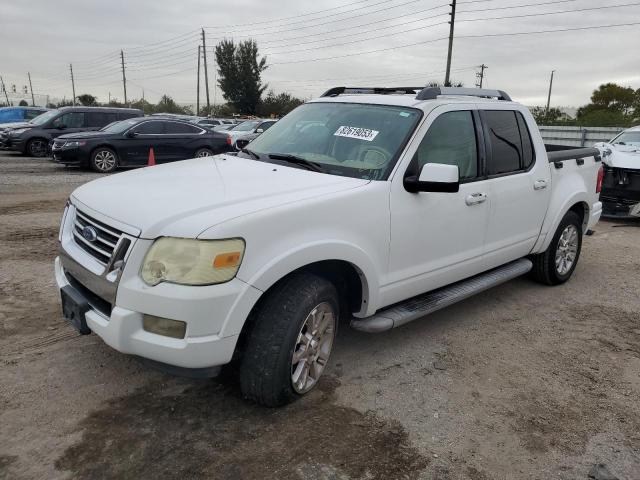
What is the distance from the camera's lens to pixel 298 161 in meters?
3.78

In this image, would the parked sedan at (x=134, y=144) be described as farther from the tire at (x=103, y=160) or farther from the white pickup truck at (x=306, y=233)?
the white pickup truck at (x=306, y=233)

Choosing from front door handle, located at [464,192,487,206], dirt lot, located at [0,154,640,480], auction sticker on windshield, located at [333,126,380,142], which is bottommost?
dirt lot, located at [0,154,640,480]

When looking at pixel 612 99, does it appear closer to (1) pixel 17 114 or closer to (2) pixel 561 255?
(1) pixel 17 114

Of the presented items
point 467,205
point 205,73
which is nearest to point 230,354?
point 467,205

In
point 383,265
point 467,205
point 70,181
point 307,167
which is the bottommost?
point 70,181

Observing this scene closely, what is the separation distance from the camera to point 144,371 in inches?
139

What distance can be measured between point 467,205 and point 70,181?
10.6 metres

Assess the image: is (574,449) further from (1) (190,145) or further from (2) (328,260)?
(1) (190,145)

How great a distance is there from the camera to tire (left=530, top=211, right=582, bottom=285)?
5414mm

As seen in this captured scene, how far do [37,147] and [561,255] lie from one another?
1675cm

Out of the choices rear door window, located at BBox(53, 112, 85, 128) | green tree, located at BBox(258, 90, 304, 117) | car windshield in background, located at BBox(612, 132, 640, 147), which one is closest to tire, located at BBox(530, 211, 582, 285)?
car windshield in background, located at BBox(612, 132, 640, 147)

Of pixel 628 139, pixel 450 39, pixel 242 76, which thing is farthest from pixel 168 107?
pixel 628 139

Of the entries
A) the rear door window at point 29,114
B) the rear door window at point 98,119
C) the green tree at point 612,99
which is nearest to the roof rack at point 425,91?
the rear door window at point 98,119

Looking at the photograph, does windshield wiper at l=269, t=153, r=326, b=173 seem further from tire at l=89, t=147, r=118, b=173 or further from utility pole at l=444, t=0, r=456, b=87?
utility pole at l=444, t=0, r=456, b=87
